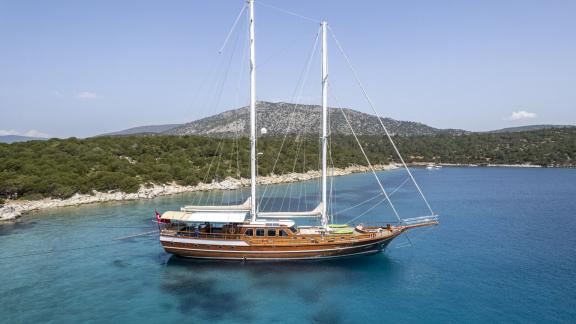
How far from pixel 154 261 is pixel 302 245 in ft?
34.4

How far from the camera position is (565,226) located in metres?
35.8

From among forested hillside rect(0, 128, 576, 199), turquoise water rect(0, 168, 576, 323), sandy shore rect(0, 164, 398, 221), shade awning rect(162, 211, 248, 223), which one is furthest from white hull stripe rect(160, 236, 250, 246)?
sandy shore rect(0, 164, 398, 221)

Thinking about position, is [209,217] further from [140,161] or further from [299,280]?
[140,161]

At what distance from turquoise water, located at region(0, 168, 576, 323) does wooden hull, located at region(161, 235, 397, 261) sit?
0.62 m

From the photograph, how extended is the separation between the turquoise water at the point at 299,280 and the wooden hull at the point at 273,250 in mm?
622

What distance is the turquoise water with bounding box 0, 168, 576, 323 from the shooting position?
19.2 m

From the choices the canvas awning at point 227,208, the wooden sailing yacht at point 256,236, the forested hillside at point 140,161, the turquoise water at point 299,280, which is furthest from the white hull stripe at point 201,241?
the forested hillside at point 140,161

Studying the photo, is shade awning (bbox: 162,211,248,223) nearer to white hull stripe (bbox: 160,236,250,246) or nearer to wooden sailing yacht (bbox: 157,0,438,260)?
wooden sailing yacht (bbox: 157,0,438,260)

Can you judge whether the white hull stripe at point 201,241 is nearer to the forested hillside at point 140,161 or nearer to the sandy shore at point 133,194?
the forested hillside at point 140,161

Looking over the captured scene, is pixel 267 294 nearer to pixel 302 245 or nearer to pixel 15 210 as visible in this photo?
pixel 302 245

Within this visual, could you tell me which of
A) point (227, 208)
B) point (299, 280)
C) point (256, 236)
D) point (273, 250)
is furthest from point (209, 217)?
point (299, 280)

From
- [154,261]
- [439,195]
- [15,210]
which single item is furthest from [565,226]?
[15,210]

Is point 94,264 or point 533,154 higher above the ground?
point 533,154

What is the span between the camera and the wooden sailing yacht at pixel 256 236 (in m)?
25.6
